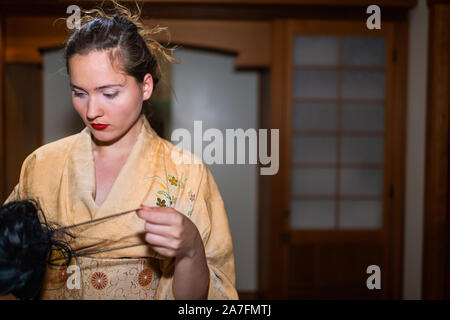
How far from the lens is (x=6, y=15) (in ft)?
7.57

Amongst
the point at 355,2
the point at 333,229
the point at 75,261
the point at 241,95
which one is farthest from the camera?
the point at 241,95

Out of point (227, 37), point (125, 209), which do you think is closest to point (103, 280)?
point (125, 209)

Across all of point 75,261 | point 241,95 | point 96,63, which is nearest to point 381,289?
point 241,95

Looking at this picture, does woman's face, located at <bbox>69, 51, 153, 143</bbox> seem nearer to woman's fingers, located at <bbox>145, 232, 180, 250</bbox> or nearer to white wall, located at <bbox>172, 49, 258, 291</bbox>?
woman's fingers, located at <bbox>145, 232, 180, 250</bbox>

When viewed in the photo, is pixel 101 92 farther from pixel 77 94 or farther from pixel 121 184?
pixel 121 184

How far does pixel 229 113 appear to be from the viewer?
339 cm

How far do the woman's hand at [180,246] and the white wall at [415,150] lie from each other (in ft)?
6.44

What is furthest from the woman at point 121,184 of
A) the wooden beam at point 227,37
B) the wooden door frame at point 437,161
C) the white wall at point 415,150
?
the white wall at point 415,150

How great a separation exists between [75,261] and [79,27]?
0.54 m

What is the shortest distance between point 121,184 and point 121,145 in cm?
10

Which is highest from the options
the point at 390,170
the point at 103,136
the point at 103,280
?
the point at 103,136

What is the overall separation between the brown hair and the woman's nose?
9 centimetres

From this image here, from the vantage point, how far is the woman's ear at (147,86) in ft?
2.95
